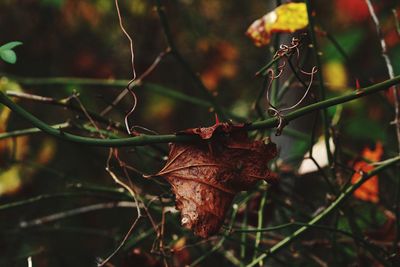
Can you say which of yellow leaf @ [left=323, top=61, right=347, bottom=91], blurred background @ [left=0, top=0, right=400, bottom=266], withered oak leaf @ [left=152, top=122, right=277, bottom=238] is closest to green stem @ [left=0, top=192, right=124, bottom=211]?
blurred background @ [left=0, top=0, right=400, bottom=266]

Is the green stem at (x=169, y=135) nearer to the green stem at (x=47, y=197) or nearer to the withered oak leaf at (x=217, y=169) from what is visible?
the withered oak leaf at (x=217, y=169)

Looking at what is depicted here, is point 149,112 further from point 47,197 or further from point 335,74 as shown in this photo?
point 47,197

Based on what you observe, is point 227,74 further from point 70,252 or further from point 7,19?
point 70,252

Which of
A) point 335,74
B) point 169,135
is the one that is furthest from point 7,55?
point 335,74

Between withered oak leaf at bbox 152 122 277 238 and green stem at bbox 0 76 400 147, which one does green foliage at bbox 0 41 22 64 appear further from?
withered oak leaf at bbox 152 122 277 238

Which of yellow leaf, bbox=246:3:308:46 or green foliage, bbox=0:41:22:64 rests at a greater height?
yellow leaf, bbox=246:3:308:46

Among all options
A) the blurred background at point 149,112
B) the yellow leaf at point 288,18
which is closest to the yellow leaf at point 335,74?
the blurred background at point 149,112
